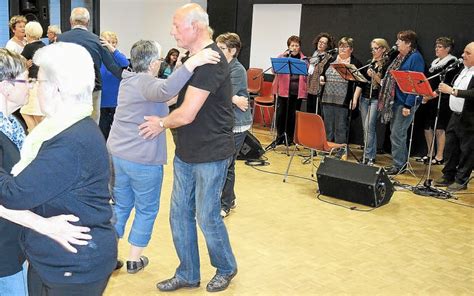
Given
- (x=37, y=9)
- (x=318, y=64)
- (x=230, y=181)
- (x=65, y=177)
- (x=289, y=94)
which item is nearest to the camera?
(x=65, y=177)

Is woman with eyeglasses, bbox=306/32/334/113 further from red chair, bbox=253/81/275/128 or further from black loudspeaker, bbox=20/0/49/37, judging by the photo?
black loudspeaker, bbox=20/0/49/37

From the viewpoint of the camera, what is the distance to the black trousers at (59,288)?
65.5 inches

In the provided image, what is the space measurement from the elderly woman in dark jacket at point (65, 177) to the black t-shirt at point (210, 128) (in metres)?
1.23

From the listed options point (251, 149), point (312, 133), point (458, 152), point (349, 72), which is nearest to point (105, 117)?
point (251, 149)

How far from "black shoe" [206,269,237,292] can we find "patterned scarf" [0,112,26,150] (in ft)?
5.59

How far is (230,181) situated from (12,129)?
9.15 feet

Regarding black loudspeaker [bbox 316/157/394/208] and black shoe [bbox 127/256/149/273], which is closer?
→ black shoe [bbox 127/256/149/273]

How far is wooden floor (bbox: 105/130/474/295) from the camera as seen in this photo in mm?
3422

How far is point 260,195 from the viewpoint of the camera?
5.39 metres

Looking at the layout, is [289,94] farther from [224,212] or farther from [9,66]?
[9,66]

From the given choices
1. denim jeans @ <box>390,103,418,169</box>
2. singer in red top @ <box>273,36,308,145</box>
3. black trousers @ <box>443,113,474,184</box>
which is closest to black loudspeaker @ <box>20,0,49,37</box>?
singer in red top @ <box>273,36,308,145</box>

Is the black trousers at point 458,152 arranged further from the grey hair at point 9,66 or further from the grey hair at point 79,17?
the grey hair at point 9,66

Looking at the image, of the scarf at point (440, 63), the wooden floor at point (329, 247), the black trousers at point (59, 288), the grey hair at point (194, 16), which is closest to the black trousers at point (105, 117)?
the wooden floor at point (329, 247)

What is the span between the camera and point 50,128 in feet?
5.17
